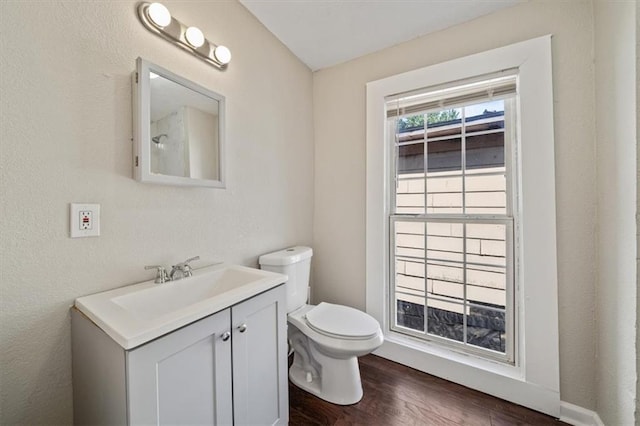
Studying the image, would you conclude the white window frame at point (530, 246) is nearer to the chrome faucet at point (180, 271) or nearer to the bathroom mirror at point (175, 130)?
the bathroom mirror at point (175, 130)

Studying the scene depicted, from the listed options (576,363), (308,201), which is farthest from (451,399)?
(308,201)

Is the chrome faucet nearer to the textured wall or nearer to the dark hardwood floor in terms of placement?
the dark hardwood floor

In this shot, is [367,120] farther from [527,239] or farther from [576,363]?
[576,363]

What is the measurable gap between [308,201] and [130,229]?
1.28 m

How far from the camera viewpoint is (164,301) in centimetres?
101

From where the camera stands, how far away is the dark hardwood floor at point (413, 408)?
1.30 metres

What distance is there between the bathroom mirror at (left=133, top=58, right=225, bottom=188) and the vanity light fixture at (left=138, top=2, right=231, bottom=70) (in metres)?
0.19

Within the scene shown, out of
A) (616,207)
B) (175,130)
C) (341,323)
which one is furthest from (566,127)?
(175,130)

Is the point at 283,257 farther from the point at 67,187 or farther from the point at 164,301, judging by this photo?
the point at 67,187

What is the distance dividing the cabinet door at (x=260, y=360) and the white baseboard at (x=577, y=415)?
1.48 metres

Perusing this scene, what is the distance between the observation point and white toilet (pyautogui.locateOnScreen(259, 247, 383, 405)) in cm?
134

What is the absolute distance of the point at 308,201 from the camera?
2.08 m

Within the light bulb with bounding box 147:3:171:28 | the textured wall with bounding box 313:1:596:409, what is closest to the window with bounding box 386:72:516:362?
the textured wall with bounding box 313:1:596:409

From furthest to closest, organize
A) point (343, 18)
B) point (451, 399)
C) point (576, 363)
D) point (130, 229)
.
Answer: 1. point (343, 18)
2. point (451, 399)
3. point (576, 363)
4. point (130, 229)
